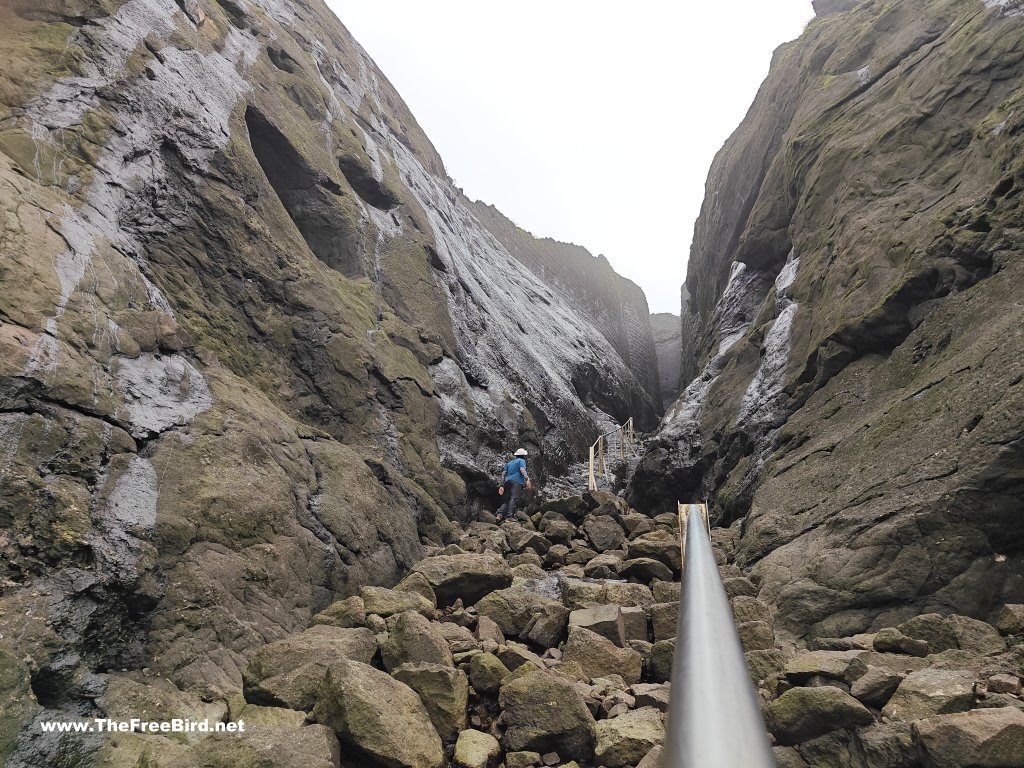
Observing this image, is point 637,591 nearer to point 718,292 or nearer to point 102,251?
point 102,251

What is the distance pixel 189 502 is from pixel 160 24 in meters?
11.1

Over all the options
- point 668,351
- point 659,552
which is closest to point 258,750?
point 659,552

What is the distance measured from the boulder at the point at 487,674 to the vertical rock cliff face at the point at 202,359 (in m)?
2.09

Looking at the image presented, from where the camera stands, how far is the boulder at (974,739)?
2818mm

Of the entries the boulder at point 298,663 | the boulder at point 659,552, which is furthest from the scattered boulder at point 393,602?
the boulder at point 659,552

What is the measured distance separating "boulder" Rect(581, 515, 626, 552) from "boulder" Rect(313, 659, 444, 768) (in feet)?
22.8

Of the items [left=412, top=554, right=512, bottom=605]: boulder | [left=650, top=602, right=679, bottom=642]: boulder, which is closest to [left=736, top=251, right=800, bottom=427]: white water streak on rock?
[left=650, top=602, right=679, bottom=642]: boulder

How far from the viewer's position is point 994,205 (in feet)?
28.9

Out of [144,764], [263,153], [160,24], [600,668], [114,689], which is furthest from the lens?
[263,153]

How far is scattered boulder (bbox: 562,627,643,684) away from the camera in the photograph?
5.30 metres

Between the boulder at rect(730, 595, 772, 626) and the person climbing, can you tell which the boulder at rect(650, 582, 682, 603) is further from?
the person climbing

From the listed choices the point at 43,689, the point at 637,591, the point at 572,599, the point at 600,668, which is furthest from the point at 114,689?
the point at 637,591

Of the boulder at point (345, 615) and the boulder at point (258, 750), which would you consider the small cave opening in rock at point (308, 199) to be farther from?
the boulder at point (258, 750)

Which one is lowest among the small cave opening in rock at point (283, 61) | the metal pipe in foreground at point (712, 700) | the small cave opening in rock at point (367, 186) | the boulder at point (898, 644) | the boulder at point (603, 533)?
the metal pipe in foreground at point (712, 700)
